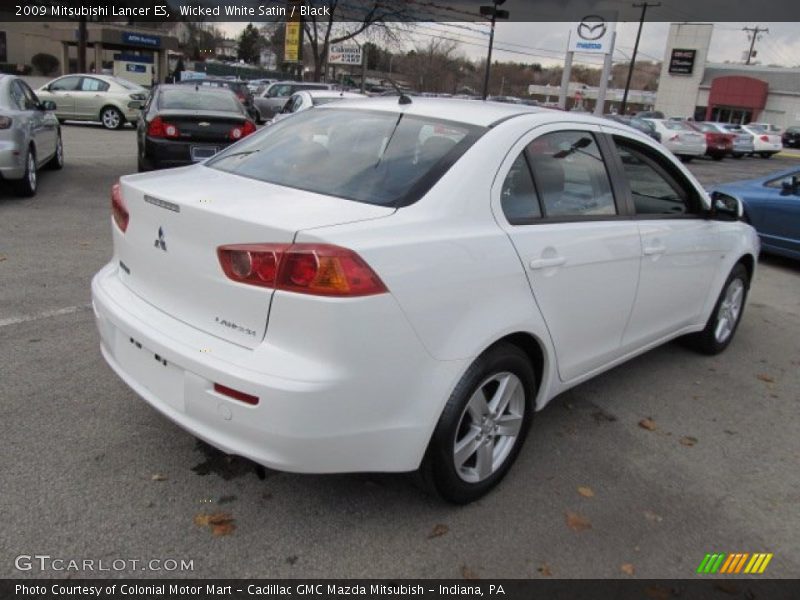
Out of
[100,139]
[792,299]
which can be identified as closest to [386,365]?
[792,299]

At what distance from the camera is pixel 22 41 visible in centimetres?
6306

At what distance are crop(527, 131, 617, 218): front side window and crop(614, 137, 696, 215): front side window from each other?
0.26m

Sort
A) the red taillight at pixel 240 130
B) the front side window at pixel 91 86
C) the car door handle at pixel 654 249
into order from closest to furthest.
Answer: the car door handle at pixel 654 249 < the red taillight at pixel 240 130 < the front side window at pixel 91 86

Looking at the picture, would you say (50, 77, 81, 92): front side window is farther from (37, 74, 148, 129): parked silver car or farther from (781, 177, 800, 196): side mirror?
(781, 177, 800, 196): side mirror

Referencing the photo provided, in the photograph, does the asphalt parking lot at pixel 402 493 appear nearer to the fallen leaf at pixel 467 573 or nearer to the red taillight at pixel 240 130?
the fallen leaf at pixel 467 573

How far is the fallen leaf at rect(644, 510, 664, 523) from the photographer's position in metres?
3.01

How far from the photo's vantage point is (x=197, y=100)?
10.8 meters

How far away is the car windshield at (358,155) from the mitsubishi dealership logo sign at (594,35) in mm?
37177

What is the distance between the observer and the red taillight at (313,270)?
7.57 feet

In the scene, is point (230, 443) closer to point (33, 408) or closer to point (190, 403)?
point (190, 403)

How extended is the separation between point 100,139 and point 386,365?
658 inches

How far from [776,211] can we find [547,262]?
22.5 ft

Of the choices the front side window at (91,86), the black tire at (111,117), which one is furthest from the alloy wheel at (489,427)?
the front side window at (91,86)

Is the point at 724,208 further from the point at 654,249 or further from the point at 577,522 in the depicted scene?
the point at 577,522
